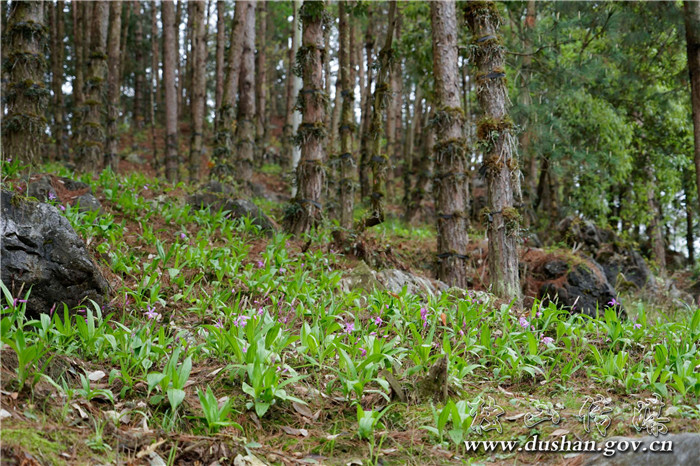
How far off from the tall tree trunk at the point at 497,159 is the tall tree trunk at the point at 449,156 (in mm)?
834

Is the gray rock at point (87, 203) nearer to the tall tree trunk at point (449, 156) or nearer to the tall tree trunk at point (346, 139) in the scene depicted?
the tall tree trunk at point (346, 139)

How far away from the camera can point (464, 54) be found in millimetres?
9828

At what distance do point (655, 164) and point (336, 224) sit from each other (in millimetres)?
15100

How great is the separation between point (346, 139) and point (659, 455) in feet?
26.5

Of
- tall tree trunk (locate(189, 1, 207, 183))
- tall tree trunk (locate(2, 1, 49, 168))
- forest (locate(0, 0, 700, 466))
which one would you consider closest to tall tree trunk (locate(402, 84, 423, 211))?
forest (locate(0, 0, 700, 466))

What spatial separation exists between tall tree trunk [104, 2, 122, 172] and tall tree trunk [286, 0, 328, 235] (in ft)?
27.0

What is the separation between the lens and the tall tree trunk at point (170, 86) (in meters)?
14.2

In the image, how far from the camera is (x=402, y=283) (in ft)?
21.6

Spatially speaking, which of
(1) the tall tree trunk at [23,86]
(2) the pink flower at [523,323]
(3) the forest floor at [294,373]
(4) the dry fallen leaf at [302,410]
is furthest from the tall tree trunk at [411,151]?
(4) the dry fallen leaf at [302,410]

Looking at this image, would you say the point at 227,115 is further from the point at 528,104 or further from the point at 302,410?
the point at 302,410

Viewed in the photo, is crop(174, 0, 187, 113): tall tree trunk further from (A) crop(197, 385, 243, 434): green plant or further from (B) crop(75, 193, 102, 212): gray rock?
(A) crop(197, 385, 243, 434): green plant

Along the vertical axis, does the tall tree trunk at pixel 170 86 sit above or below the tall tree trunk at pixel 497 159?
above

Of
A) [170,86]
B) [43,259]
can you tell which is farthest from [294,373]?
[170,86]

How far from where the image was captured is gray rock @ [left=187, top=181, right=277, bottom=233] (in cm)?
792
